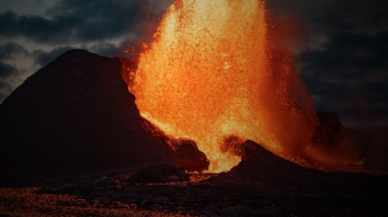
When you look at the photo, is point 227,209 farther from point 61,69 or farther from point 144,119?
point 61,69

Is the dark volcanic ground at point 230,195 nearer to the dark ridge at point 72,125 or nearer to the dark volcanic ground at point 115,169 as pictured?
the dark volcanic ground at point 115,169

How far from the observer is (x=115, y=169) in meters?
54.4

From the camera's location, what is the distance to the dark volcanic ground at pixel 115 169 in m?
27.8

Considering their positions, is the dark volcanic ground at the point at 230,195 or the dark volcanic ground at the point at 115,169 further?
the dark volcanic ground at the point at 115,169

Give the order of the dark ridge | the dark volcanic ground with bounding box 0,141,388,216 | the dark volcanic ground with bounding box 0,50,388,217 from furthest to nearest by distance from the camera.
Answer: the dark ridge, the dark volcanic ground with bounding box 0,50,388,217, the dark volcanic ground with bounding box 0,141,388,216

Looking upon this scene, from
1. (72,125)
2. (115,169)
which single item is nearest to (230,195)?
(115,169)

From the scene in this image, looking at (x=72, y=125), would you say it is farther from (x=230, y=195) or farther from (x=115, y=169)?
(x=230, y=195)

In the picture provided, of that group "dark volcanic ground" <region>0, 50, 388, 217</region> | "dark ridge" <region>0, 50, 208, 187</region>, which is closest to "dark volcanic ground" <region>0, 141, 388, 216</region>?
"dark volcanic ground" <region>0, 50, 388, 217</region>

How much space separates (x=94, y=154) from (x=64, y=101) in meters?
10.8

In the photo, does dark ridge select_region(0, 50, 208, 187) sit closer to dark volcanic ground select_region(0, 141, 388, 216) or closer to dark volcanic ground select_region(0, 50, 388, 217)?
dark volcanic ground select_region(0, 50, 388, 217)

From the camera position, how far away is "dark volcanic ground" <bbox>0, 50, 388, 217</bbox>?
2778 cm

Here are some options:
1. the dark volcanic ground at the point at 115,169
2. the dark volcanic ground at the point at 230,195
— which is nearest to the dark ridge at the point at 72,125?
the dark volcanic ground at the point at 115,169

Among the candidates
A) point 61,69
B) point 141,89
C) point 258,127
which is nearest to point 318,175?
point 258,127

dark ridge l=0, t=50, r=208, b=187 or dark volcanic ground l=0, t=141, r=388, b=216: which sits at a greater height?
dark ridge l=0, t=50, r=208, b=187
